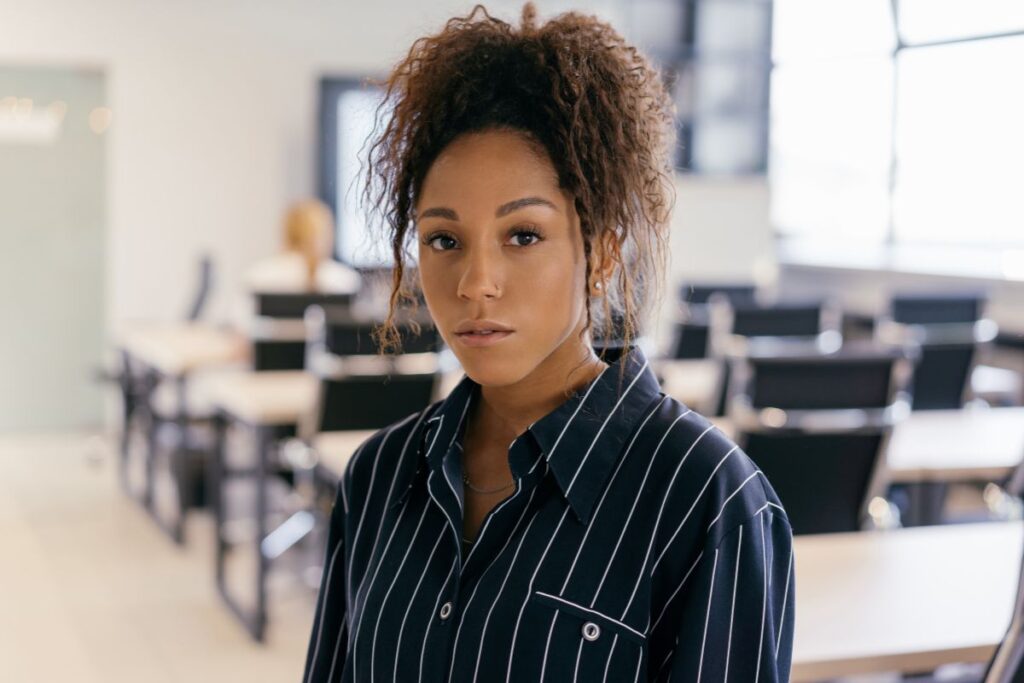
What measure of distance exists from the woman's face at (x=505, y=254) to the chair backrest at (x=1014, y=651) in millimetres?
627

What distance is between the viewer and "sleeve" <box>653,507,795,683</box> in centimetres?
99

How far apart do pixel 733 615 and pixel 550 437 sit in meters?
0.23

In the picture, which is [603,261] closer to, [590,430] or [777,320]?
[590,430]

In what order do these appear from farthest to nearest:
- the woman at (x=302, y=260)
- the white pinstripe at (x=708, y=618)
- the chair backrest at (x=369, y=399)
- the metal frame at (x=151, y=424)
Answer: the woman at (x=302, y=260)
the metal frame at (x=151, y=424)
the chair backrest at (x=369, y=399)
the white pinstripe at (x=708, y=618)

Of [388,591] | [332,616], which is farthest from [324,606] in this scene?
[388,591]

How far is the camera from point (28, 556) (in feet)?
16.9

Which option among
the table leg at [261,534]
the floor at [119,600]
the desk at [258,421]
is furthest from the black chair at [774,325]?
the table leg at [261,534]

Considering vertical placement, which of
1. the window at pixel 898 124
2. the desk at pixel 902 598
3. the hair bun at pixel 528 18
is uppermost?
the window at pixel 898 124

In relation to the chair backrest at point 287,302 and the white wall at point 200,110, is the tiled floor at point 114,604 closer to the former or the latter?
the chair backrest at point 287,302

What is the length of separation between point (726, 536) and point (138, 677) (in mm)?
3311

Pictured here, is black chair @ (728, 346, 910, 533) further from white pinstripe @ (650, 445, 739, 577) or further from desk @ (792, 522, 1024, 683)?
white pinstripe @ (650, 445, 739, 577)

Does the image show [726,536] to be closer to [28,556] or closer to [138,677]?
[138,677]

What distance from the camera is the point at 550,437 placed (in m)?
1.12

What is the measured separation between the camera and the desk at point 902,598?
1.77 m
